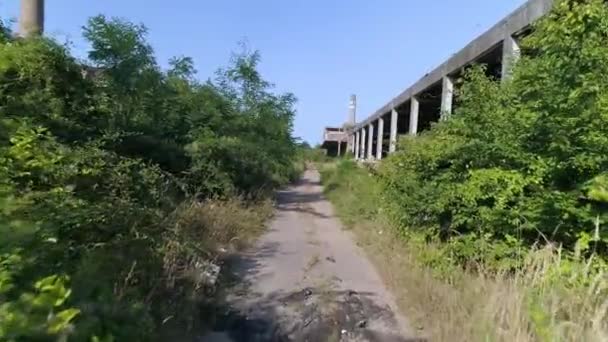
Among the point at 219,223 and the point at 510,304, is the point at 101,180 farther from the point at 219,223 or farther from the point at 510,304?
the point at 510,304

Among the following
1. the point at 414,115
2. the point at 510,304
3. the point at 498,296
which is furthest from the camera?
the point at 414,115

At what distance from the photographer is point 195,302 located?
556cm

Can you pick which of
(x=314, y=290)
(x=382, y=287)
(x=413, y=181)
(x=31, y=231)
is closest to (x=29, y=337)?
(x=31, y=231)

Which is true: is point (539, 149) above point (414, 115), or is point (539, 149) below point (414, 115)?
below

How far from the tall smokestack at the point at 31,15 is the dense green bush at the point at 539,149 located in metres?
7.23

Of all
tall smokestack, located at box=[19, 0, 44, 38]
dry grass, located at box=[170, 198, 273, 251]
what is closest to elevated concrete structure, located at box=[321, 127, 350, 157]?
dry grass, located at box=[170, 198, 273, 251]

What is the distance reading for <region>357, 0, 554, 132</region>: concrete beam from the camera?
7.55m

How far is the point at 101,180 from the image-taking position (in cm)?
601

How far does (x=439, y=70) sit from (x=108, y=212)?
11.1 m

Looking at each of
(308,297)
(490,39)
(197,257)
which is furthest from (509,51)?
(197,257)

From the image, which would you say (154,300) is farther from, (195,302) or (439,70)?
(439,70)

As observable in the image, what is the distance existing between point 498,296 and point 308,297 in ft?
9.55

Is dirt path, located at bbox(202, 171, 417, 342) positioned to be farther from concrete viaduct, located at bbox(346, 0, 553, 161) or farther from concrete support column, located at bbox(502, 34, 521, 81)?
concrete support column, located at bbox(502, 34, 521, 81)

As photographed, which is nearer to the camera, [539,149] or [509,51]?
[539,149]
